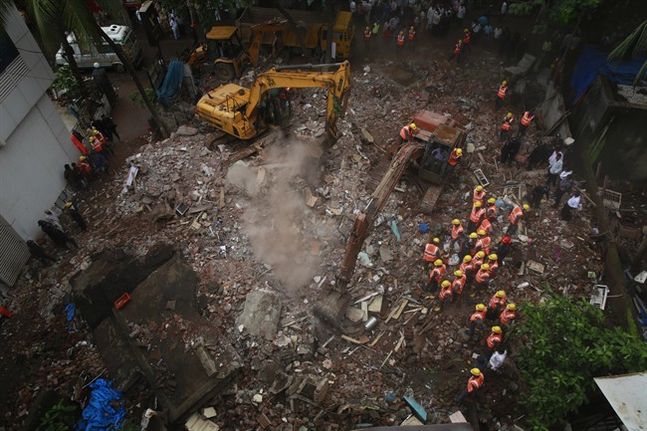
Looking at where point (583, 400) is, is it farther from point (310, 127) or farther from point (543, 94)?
point (543, 94)

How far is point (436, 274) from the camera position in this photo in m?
10.2

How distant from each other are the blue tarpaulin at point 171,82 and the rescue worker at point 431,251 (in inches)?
460

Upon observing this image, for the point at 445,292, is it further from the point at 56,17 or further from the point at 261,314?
the point at 56,17

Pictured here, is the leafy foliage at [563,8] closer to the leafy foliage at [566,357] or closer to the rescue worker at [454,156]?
the rescue worker at [454,156]

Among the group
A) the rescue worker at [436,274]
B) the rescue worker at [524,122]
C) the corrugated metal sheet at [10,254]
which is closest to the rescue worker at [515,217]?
the rescue worker at [436,274]

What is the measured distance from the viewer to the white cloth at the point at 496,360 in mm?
8594

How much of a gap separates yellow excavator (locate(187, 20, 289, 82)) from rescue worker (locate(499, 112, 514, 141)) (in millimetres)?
9721

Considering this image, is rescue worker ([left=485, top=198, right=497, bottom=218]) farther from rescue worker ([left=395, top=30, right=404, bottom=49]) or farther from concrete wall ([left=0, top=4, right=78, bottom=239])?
concrete wall ([left=0, top=4, right=78, bottom=239])

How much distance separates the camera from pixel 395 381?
927cm

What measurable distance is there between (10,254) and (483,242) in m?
12.7

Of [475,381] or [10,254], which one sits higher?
[475,381]

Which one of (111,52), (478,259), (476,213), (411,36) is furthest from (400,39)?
(111,52)

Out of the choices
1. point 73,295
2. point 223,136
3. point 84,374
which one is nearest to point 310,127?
point 223,136

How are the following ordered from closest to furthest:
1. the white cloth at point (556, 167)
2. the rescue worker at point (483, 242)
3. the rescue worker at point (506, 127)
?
the rescue worker at point (483, 242)
the white cloth at point (556, 167)
the rescue worker at point (506, 127)
